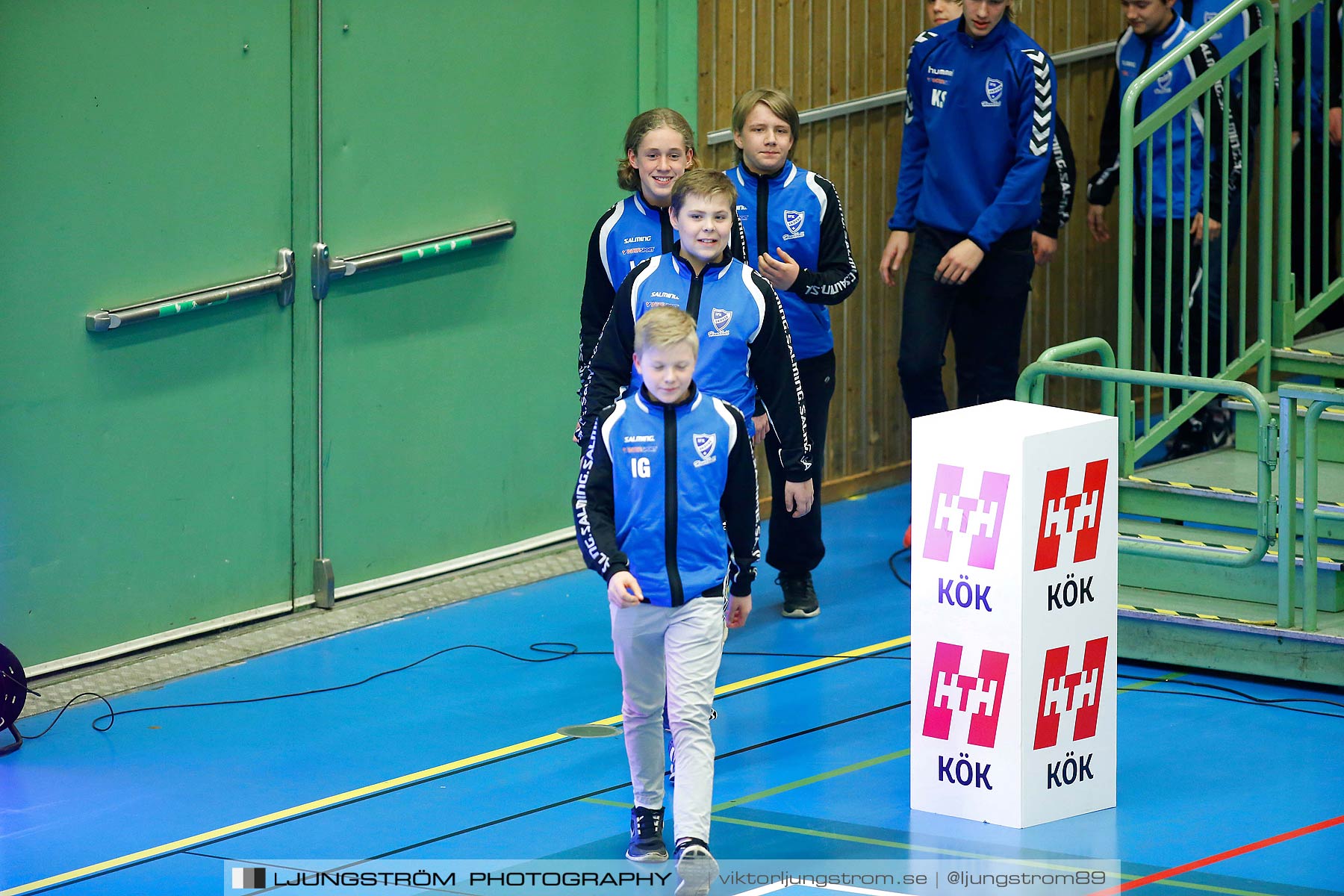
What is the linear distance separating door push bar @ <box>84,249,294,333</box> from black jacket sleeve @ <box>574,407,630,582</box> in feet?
8.51

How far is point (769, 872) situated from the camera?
5680mm

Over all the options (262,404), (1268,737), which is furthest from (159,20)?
(1268,737)

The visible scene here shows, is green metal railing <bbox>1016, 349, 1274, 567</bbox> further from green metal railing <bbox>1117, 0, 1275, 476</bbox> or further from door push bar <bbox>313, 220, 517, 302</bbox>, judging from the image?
door push bar <bbox>313, 220, 517, 302</bbox>

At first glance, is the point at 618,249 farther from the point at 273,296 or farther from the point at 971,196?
the point at 971,196

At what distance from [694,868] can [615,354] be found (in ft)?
6.16

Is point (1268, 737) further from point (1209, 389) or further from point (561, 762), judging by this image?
point (561, 762)

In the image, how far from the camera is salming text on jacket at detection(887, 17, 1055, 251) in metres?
8.67

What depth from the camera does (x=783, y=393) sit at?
680 centimetres

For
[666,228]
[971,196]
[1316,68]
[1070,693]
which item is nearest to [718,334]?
[666,228]

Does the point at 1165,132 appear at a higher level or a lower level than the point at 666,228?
higher

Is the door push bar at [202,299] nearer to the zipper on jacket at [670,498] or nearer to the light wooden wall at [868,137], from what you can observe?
the light wooden wall at [868,137]

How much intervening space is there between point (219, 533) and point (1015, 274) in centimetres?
358

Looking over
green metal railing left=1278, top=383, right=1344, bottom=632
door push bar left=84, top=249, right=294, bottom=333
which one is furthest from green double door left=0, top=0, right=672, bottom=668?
green metal railing left=1278, top=383, right=1344, bottom=632

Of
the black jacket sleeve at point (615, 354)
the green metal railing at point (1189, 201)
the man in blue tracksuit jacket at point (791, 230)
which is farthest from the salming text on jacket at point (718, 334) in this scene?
the green metal railing at point (1189, 201)
